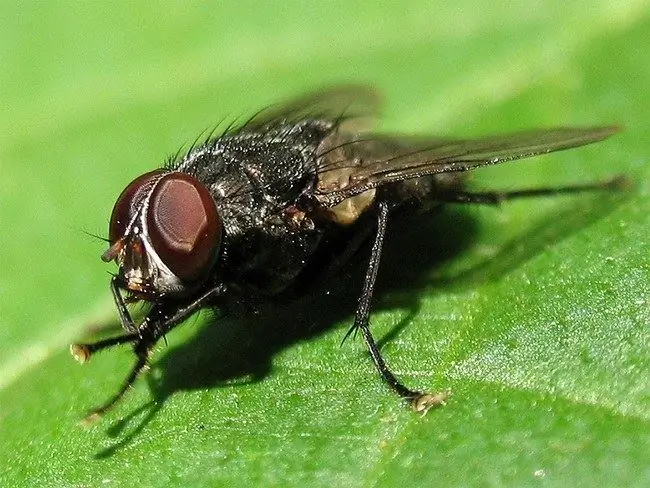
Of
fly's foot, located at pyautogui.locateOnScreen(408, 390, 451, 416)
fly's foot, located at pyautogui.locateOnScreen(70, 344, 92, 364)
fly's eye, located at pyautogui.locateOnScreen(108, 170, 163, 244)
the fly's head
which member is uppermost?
fly's eye, located at pyautogui.locateOnScreen(108, 170, 163, 244)

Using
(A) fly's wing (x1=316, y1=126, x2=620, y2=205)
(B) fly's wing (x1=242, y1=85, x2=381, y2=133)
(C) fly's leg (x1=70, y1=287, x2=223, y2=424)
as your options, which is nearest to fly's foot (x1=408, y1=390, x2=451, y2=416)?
(C) fly's leg (x1=70, y1=287, x2=223, y2=424)

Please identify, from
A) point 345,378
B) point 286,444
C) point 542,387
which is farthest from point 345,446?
point 542,387

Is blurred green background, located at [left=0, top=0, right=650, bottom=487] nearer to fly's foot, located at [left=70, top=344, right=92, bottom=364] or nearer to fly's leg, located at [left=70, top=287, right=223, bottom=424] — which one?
Answer: fly's leg, located at [left=70, top=287, right=223, bottom=424]

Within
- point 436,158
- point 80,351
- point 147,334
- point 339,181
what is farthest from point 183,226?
point 436,158

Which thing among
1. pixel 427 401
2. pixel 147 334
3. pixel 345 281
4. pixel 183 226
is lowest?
pixel 427 401

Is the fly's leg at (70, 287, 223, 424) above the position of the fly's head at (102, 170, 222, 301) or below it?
below

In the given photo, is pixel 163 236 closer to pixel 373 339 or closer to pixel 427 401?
pixel 373 339
